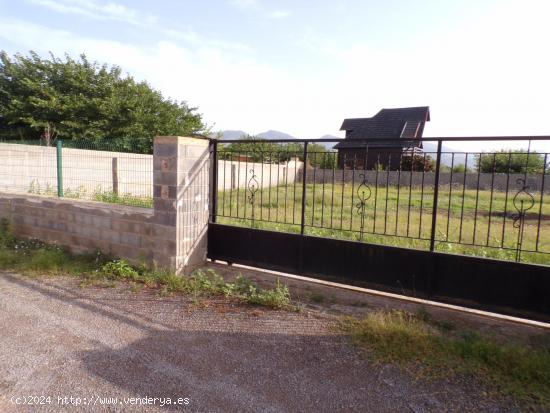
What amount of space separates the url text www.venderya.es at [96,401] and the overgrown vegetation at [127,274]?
166 cm

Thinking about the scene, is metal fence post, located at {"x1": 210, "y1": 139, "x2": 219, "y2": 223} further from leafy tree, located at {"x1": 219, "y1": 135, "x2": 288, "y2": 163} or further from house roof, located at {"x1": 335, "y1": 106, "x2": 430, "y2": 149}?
house roof, located at {"x1": 335, "y1": 106, "x2": 430, "y2": 149}

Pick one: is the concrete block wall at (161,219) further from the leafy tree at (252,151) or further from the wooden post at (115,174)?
the wooden post at (115,174)

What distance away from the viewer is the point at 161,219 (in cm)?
471

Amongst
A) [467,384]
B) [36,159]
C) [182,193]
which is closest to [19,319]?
[182,193]

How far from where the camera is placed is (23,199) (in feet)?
20.1

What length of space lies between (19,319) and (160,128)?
1822 centimetres

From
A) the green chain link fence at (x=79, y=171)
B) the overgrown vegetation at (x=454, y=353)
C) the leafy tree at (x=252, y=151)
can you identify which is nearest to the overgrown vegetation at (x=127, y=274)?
the overgrown vegetation at (x=454, y=353)

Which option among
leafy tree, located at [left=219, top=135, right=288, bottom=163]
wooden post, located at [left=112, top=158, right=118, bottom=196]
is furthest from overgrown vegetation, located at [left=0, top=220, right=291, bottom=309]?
wooden post, located at [left=112, top=158, right=118, bottom=196]

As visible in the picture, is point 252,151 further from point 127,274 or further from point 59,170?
point 59,170

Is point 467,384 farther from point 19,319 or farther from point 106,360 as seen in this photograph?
point 19,319

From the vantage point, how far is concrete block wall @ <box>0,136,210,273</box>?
4621 mm

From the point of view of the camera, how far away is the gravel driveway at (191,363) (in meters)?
2.33

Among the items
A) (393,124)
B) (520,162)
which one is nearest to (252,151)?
(520,162)

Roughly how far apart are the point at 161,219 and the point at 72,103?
1642 centimetres
